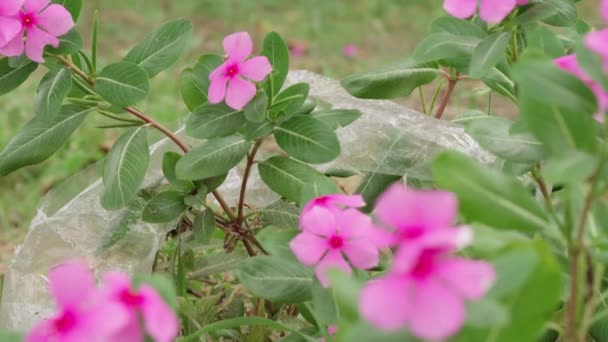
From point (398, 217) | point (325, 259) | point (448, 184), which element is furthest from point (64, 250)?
point (398, 217)

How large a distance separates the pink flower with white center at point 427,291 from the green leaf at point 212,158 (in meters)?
0.75

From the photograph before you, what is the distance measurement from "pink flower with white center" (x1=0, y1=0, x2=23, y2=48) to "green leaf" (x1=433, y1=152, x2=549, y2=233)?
2.22 ft

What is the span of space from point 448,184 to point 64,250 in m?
0.92

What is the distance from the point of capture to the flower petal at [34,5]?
4.07 feet

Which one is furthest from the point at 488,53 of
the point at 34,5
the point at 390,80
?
the point at 34,5

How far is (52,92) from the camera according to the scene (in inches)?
52.2

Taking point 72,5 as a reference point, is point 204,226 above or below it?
below

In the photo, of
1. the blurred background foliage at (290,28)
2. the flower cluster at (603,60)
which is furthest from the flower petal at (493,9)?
the blurred background foliage at (290,28)

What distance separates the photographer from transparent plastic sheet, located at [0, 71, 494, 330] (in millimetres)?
1444

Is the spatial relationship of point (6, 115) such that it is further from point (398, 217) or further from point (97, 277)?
point (398, 217)

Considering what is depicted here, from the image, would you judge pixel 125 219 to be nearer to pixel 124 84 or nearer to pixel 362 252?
pixel 124 84

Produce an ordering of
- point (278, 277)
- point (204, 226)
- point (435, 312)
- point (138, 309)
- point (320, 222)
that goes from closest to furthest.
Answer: point (435, 312), point (138, 309), point (320, 222), point (278, 277), point (204, 226)

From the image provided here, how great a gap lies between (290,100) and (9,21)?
1.35 feet

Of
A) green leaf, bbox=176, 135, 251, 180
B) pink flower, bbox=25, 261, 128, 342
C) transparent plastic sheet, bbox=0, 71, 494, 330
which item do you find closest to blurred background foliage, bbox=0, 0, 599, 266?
transparent plastic sheet, bbox=0, 71, 494, 330
